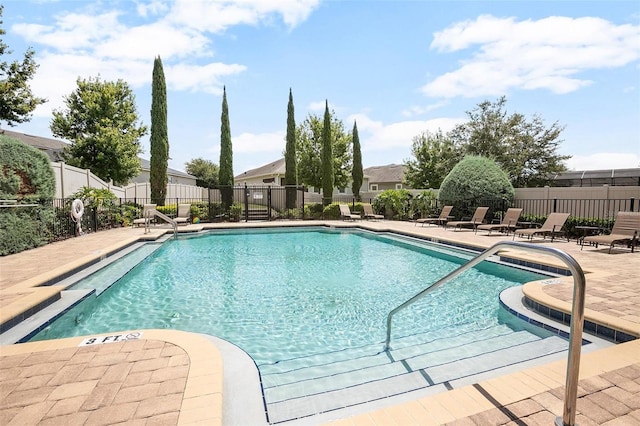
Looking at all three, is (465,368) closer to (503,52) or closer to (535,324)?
(535,324)

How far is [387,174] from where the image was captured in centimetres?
4212

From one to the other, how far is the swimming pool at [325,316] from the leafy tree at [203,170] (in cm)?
4247

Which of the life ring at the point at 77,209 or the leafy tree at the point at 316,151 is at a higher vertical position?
the leafy tree at the point at 316,151

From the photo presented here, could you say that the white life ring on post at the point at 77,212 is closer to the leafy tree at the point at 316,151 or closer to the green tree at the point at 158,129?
the green tree at the point at 158,129

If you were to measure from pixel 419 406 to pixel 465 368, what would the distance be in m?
1.12

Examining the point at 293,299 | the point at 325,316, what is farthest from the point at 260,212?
the point at 325,316

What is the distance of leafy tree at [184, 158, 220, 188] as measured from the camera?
4980cm

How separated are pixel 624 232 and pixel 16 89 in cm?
2559

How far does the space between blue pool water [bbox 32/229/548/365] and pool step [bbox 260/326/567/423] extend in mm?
413

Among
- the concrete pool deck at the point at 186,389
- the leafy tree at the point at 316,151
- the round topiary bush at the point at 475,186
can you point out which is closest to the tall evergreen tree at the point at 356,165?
the leafy tree at the point at 316,151

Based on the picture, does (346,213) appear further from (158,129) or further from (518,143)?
(518,143)

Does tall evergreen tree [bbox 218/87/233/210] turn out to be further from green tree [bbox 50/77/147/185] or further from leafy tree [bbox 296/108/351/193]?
leafy tree [bbox 296/108/351/193]

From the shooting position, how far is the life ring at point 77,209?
11.0 m

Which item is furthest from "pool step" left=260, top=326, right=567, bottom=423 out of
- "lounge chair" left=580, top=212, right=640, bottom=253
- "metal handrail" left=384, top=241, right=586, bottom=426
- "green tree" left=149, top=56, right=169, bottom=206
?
"green tree" left=149, top=56, right=169, bottom=206
